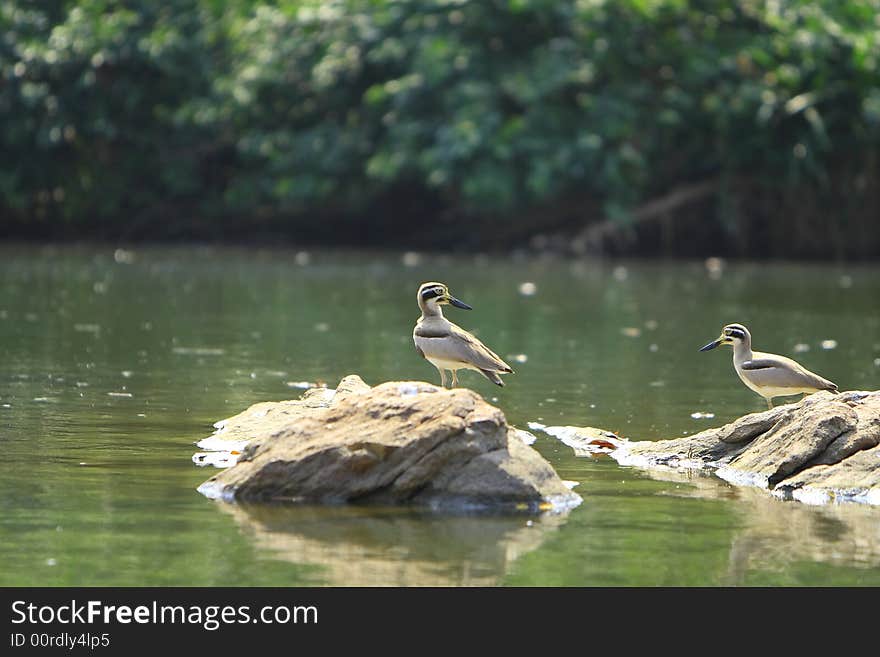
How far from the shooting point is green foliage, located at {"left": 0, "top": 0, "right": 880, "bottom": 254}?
34094 mm

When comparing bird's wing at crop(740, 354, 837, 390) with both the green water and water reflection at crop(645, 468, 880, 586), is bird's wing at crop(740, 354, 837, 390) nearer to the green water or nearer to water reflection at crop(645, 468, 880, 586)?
the green water

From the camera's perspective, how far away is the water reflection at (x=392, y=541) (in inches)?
314

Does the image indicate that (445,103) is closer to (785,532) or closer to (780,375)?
(780,375)

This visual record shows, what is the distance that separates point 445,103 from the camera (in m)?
35.1

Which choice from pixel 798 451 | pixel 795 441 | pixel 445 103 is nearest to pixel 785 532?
pixel 798 451

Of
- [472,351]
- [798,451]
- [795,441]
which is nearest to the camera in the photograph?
[798,451]

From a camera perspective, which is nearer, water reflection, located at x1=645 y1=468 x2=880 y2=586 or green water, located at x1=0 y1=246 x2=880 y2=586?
green water, located at x1=0 y1=246 x2=880 y2=586

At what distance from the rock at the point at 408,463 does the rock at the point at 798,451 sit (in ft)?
4.93

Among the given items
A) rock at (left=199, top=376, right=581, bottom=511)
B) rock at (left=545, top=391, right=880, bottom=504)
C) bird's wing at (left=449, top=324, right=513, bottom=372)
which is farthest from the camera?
bird's wing at (left=449, top=324, right=513, bottom=372)

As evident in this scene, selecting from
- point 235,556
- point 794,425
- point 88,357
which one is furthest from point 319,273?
point 235,556

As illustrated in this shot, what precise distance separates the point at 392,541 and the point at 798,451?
3.06 m

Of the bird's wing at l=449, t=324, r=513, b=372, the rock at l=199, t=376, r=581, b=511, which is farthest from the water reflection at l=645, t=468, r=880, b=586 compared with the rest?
the bird's wing at l=449, t=324, r=513, b=372

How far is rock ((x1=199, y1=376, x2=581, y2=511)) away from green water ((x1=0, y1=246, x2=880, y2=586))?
204 millimetres

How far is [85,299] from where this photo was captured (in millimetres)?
23234
